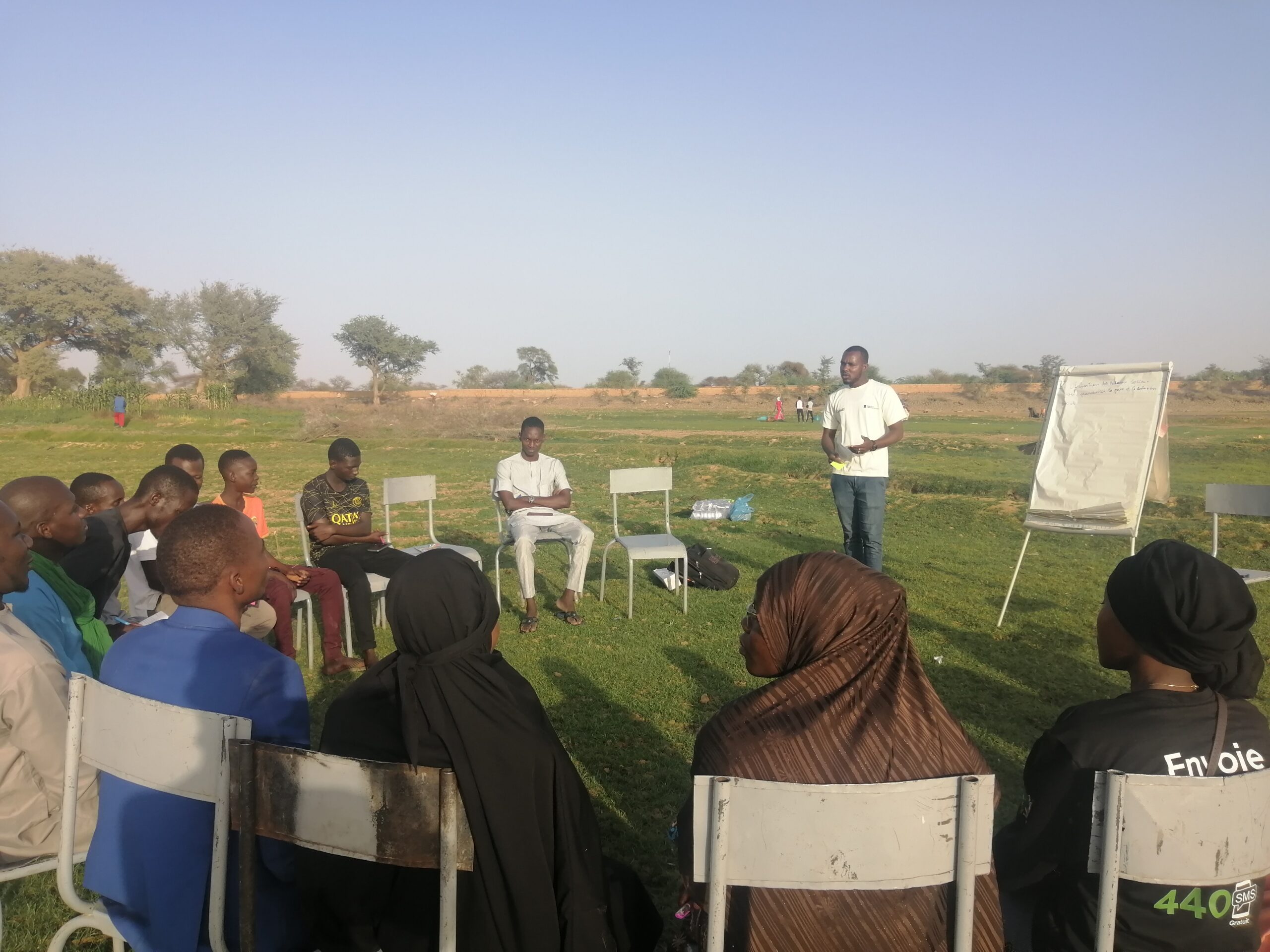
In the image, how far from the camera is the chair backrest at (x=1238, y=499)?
22.2 ft

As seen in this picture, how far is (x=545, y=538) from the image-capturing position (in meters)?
7.59

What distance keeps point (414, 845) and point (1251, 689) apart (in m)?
2.07

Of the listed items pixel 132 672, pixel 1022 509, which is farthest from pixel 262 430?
pixel 132 672

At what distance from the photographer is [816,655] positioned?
7.48ft

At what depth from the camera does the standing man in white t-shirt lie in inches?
293

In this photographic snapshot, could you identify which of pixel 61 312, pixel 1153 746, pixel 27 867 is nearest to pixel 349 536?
pixel 27 867

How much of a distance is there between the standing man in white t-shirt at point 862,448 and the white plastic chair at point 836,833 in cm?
593

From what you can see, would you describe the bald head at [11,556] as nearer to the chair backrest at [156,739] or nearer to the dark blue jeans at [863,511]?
the chair backrest at [156,739]

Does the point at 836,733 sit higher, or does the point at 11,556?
the point at 11,556

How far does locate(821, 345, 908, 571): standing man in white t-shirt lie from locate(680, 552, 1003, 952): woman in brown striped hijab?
17.1 feet

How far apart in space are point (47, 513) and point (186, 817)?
2.72 m

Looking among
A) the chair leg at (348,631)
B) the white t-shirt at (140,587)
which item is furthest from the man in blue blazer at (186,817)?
the chair leg at (348,631)

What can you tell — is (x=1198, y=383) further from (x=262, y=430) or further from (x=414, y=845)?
(x=414, y=845)

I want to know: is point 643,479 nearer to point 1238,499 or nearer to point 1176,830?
point 1238,499
